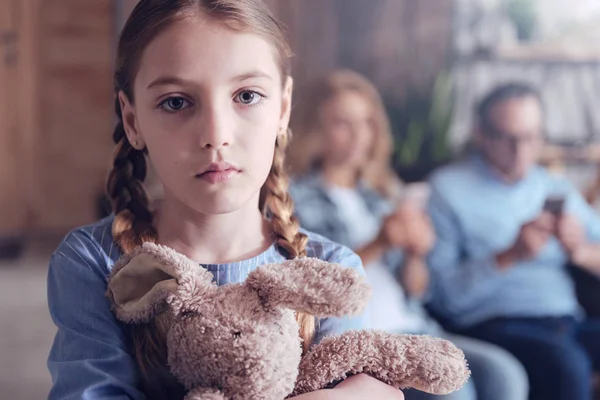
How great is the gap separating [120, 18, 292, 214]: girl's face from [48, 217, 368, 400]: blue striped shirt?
0.22 ft

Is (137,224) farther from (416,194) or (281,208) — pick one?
(416,194)

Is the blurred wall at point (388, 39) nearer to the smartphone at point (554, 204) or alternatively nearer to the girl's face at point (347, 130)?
the girl's face at point (347, 130)

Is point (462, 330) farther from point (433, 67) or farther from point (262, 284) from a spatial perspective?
point (262, 284)

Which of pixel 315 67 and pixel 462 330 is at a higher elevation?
pixel 315 67

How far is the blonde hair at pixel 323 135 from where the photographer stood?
5.82 ft

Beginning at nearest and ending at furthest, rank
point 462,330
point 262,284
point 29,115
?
point 262,284 → point 462,330 → point 29,115

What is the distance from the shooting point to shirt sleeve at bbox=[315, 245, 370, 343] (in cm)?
57

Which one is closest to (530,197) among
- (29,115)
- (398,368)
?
(398,368)

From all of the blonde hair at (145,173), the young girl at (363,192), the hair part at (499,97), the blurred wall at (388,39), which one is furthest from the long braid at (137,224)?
the hair part at (499,97)

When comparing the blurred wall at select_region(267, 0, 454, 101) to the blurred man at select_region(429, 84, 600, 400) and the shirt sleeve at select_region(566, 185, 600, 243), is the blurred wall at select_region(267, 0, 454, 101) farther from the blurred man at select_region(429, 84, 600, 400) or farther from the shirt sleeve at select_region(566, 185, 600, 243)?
the shirt sleeve at select_region(566, 185, 600, 243)

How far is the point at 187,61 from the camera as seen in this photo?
1.66 feet

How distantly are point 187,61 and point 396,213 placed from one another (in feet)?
4.48

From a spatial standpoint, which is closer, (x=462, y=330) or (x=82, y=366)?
(x=82, y=366)

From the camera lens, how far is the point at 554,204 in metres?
1.86
